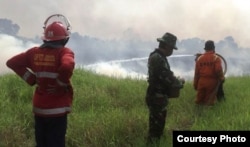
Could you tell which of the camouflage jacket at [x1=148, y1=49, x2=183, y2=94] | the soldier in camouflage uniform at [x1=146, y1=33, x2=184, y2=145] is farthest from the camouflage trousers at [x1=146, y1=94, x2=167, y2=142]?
the camouflage jacket at [x1=148, y1=49, x2=183, y2=94]

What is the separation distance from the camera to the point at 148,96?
6.84 metres

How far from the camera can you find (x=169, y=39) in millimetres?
6738

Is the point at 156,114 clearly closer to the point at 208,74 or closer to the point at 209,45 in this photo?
the point at 208,74

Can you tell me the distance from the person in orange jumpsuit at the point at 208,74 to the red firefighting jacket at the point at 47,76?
457 cm

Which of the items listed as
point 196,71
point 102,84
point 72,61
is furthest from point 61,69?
point 102,84

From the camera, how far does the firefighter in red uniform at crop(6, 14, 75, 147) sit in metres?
5.38

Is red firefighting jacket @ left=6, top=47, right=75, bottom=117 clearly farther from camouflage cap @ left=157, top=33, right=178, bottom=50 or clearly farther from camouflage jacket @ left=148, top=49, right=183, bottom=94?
camouflage cap @ left=157, top=33, right=178, bottom=50

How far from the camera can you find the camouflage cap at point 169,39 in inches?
265

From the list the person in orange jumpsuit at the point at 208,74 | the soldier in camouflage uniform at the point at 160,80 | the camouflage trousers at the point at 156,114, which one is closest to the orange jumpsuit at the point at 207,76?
the person in orange jumpsuit at the point at 208,74

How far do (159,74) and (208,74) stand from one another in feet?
10.1

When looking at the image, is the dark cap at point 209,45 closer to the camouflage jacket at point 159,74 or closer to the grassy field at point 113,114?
the grassy field at point 113,114

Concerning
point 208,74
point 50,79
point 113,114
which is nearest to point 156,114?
point 113,114

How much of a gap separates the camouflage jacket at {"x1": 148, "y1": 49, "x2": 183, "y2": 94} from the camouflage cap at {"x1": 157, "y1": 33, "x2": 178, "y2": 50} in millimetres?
188

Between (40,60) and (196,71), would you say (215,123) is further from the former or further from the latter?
(40,60)
